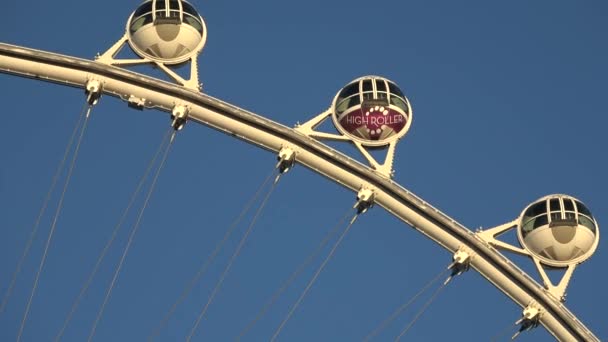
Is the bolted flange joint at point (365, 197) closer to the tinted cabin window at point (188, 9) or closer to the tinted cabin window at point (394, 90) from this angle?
the tinted cabin window at point (394, 90)

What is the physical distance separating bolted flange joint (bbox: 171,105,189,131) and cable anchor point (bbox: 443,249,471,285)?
982 cm

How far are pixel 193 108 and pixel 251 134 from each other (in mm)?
2106

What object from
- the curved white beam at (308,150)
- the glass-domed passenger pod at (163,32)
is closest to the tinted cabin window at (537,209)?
the curved white beam at (308,150)

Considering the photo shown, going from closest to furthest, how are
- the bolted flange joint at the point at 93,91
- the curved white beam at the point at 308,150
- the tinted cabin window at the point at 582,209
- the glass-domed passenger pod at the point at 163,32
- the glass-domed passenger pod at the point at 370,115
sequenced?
the curved white beam at the point at 308,150
the bolted flange joint at the point at 93,91
the tinted cabin window at the point at 582,209
the glass-domed passenger pod at the point at 370,115
the glass-domed passenger pod at the point at 163,32

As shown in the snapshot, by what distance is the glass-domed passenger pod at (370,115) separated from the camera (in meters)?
91.7

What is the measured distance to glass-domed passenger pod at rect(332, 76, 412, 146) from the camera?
9169 cm

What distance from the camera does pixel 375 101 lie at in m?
91.6

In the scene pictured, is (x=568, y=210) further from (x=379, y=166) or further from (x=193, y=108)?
(x=193, y=108)

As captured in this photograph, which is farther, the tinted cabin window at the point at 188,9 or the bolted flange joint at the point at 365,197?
the tinted cabin window at the point at 188,9

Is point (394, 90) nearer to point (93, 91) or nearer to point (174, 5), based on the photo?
point (174, 5)

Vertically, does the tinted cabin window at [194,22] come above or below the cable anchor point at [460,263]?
above

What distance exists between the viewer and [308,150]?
89.9 m

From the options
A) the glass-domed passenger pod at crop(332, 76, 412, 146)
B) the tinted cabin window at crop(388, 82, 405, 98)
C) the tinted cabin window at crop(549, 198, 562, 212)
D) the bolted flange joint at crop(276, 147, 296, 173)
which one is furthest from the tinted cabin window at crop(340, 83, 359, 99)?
the tinted cabin window at crop(549, 198, 562, 212)

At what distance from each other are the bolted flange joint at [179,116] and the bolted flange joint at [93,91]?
8.26 feet
